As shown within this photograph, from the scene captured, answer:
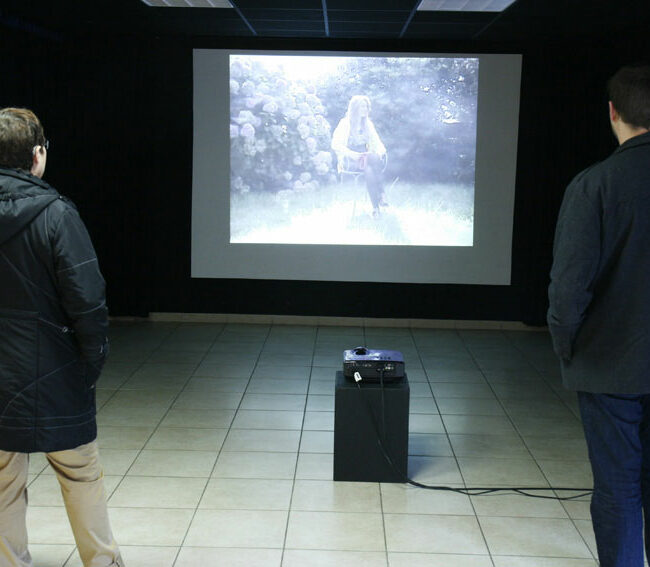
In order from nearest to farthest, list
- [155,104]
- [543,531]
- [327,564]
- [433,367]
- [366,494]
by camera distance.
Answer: [327,564]
[543,531]
[366,494]
[433,367]
[155,104]

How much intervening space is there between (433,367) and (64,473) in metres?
4.01

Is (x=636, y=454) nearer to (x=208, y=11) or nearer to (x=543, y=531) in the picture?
(x=543, y=531)

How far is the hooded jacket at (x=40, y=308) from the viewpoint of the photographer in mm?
2246

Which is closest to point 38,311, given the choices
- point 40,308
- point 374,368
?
point 40,308

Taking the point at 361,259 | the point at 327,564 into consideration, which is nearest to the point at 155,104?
the point at 361,259

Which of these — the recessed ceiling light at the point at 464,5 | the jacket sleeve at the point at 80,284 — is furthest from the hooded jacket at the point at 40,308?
the recessed ceiling light at the point at 464,5

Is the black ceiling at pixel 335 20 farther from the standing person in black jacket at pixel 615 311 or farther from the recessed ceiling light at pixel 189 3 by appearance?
the standing person in black jacket at pixel 615 311

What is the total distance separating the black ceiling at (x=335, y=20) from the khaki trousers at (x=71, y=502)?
4177mm

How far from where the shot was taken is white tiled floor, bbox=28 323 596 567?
3.07 metres

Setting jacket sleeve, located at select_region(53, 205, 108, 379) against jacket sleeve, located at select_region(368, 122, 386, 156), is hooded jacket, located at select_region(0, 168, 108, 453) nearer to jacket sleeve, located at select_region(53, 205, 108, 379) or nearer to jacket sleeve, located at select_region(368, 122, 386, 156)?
jacket sleeve, located at select_region(53, 205, 108, 379)

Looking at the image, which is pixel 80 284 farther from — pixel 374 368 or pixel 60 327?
pixel 374 368

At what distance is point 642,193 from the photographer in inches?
86.5

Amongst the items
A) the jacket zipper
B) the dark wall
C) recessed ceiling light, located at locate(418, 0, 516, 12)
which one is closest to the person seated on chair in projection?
the dark wall

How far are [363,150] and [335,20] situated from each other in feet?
4.41
